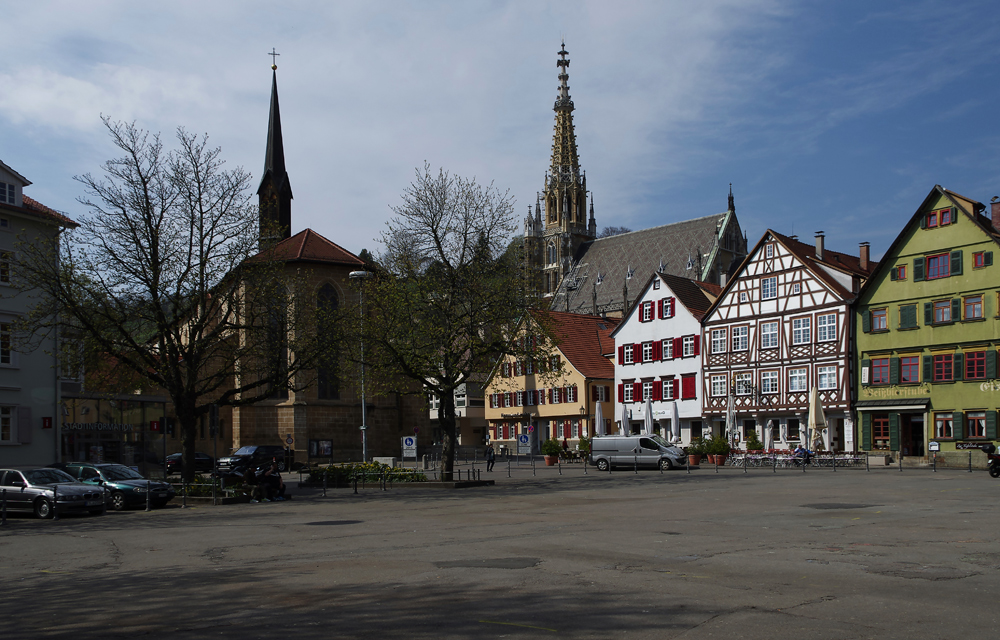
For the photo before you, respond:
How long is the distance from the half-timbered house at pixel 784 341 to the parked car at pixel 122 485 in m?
34.1

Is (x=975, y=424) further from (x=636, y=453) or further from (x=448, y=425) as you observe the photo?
(x=448, y=425)

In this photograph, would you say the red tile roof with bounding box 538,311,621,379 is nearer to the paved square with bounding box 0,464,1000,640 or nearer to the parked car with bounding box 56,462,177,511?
the parked car with bounding box 56,462,177,511

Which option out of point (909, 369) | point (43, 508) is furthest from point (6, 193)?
point (909, 369)

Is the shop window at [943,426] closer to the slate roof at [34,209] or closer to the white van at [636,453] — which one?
the white van at [636,453]

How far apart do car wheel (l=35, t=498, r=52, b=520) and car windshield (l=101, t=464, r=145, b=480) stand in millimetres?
2630

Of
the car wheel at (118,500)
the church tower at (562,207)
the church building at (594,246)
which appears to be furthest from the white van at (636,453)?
the church tower at (562,207)

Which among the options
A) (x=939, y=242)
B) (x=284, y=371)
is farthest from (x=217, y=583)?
(x=939, y=242)

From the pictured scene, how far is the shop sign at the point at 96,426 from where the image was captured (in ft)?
133

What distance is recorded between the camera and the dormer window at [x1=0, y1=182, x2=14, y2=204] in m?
38.4

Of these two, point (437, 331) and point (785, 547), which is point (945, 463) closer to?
point (437, 331)

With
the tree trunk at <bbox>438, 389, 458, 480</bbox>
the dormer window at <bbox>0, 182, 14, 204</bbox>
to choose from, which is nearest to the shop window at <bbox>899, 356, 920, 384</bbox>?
the tree trunk at <bbox>438, 389, 458, 480</bbox>

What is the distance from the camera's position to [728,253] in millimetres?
100312

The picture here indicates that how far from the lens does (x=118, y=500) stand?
25.5 meters

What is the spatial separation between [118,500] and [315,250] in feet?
111
